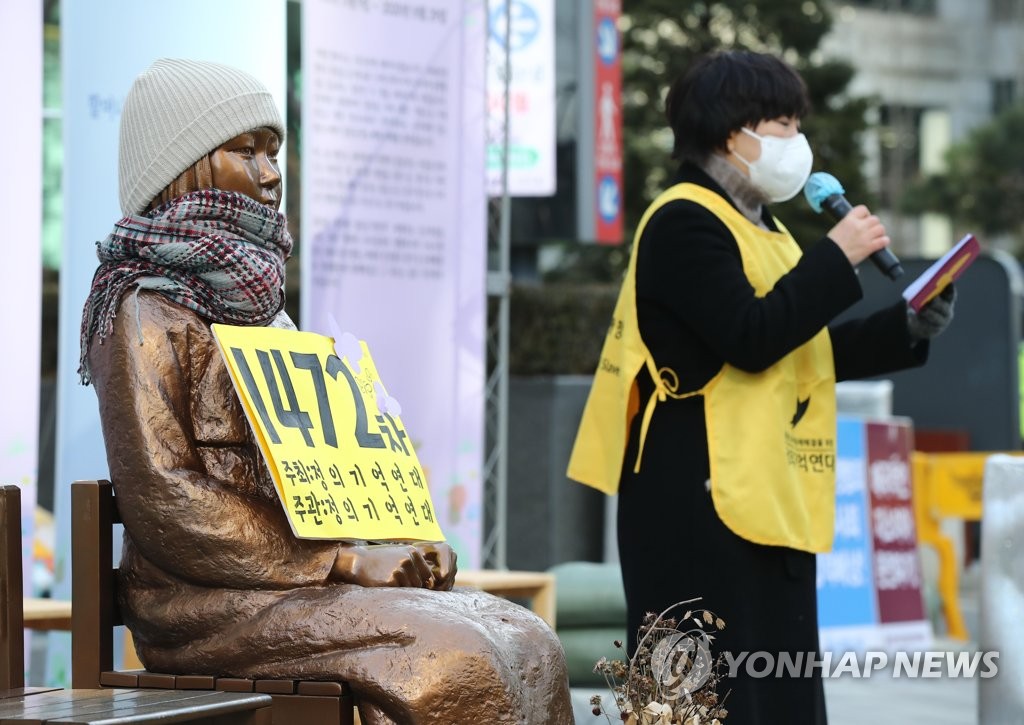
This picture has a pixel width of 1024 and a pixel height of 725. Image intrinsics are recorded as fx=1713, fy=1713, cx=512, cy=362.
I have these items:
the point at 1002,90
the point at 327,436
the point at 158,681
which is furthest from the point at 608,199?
the point at 1002,90

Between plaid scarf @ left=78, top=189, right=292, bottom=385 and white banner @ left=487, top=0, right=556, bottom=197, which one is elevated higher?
white banner @ left=487, top=0, right=556, bottom=197

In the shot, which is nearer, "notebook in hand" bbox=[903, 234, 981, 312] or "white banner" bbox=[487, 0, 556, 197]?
"notebook in hand" bbox=[903, 234, 981, 312]

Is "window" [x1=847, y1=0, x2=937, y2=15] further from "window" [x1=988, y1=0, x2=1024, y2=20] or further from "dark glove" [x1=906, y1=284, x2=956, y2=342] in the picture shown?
"dark glove" [x1=906, y1=284, x2=956, y2=342]

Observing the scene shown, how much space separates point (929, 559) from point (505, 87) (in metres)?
5.09

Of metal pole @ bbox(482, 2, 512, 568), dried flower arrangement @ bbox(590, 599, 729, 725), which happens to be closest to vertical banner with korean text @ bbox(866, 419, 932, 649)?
metal pole @ bbox(482, 2, 512, 568)

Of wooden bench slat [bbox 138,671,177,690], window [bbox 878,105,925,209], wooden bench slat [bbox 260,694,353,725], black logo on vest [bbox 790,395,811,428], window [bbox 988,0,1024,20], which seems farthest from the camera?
window [bbox 988,0,1024,20]

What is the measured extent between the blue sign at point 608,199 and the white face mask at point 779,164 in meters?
8.42

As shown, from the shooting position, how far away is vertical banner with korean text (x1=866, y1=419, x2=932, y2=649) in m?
8.63

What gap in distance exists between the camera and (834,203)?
391cm

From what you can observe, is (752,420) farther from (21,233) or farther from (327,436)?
(21,233)

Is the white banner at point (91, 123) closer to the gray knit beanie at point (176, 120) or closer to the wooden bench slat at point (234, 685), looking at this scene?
the gray knit beanie at point (176, 120)

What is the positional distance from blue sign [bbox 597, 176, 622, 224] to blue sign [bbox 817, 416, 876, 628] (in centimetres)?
389

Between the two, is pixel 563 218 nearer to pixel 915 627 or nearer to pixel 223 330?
pixel 915 627

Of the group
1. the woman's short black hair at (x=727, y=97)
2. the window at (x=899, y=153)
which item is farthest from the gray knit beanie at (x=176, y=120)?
the window at (x=899, y=153)
